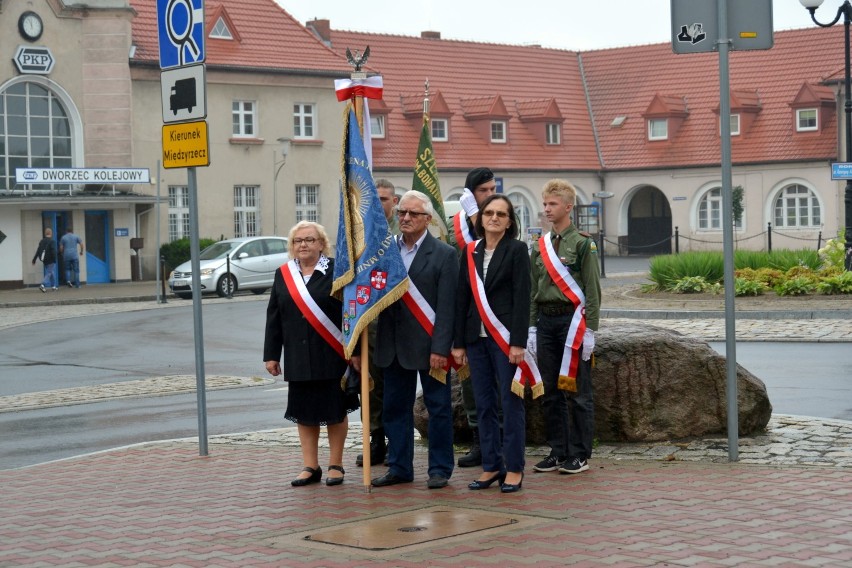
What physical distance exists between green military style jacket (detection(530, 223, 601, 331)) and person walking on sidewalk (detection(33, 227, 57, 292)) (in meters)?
32.2

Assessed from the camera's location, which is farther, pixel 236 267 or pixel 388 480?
pixel 236 267

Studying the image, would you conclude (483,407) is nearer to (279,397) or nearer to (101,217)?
(279,397)

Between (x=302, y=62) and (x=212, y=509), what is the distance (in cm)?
4217

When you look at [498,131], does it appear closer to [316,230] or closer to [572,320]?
[316,230]

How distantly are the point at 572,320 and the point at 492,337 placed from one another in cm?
61

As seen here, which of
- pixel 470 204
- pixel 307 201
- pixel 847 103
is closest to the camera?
pixel 470 204

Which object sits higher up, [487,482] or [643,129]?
[643,129]

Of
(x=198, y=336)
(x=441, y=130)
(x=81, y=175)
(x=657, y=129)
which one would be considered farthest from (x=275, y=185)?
(x=198, y=336)

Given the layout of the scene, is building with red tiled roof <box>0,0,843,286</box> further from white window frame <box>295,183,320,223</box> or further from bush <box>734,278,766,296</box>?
bush <box>734,278,766,296</box>

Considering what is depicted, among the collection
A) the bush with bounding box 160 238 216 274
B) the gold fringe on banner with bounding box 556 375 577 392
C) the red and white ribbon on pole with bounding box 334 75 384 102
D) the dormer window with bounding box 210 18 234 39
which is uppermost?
the dormer window with bounding box 210 18 234 39

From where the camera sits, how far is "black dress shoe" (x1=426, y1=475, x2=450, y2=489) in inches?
329

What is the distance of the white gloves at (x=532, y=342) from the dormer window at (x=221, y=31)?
40846 millimetres

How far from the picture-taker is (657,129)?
192 feet

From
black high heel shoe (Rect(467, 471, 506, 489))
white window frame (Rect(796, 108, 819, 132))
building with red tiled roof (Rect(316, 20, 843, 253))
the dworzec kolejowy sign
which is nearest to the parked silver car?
the dworzec kolejowy sign
